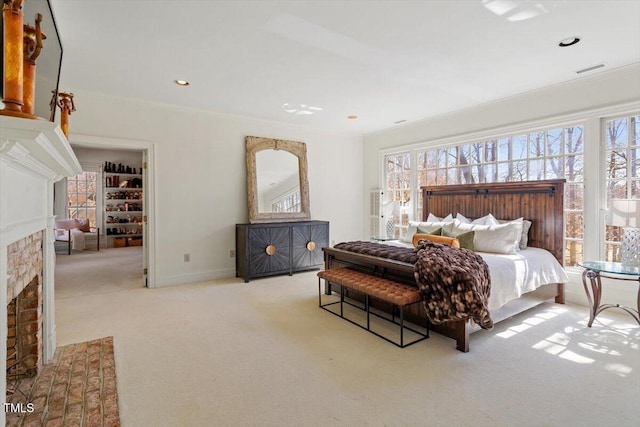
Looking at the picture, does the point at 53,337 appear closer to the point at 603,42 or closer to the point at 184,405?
the point at 184,405

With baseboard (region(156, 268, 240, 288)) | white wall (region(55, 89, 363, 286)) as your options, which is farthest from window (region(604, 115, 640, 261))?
baseboard (region(156, 268, 240, 288))

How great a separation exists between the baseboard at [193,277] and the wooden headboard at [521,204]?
3.43 metres

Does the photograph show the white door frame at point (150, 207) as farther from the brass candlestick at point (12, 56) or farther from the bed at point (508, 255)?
the brass candlestick at point (12, 56)

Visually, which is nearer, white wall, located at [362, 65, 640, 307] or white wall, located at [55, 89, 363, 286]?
white wall, located at [362, 65, 640, 307]

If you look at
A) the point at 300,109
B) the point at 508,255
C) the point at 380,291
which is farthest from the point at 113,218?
the point at 508,255

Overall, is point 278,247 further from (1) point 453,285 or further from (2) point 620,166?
(2) point 620,166

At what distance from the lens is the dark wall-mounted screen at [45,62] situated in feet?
5.32

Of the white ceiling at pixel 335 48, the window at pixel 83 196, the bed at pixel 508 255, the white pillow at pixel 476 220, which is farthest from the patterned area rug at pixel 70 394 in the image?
the window at pixel 83 196

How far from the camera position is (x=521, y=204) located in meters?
4.20

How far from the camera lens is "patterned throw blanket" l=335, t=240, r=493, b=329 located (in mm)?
2496

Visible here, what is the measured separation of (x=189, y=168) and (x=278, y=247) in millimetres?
1755

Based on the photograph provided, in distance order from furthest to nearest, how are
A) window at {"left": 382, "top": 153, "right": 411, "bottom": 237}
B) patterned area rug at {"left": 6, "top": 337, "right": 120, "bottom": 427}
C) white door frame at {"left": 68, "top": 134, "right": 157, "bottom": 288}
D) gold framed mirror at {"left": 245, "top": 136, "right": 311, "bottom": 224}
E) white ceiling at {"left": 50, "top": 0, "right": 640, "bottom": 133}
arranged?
window at {"left": 382, "top": 153, "right": 411, "bottom": 237}, gold framed mirror at {"left": 245, "top": 136, "right": 311, "bottom": 224}, white door frame at {"left": 68, "top": 134, "right": 157, "bottom": 288}, white ceiling at {"left": 50, "top": 0, "right": 640, "bottom": 133}, patterned area rug at {"left": 6, "top": 337, "right": 120, "bottom": 427}

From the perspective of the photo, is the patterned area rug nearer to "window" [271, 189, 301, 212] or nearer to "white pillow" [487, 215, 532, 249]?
"window" [271, 189, 301, 212]

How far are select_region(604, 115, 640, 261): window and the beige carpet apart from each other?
83 centimetres
